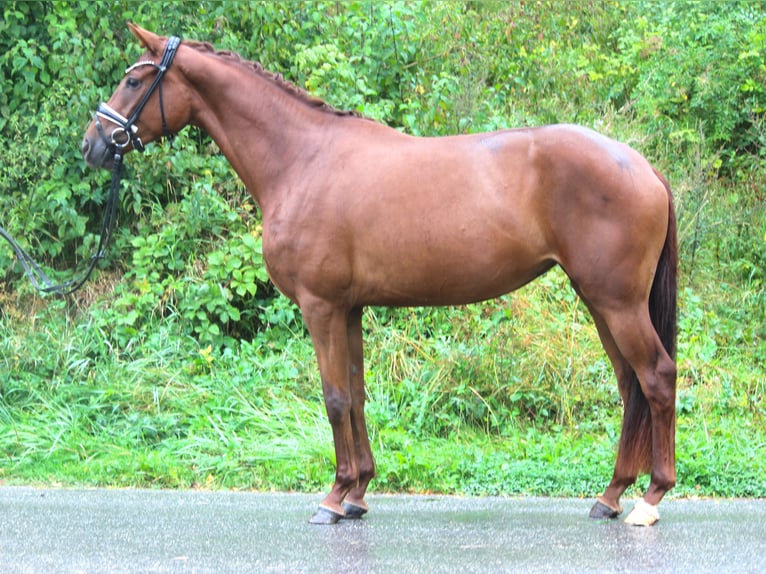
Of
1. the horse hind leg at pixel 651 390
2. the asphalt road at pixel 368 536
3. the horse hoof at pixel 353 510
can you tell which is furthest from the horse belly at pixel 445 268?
the asphalt road at pixel 368 536

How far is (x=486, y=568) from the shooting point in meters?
4.46

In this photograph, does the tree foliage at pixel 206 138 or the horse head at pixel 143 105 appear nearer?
the horse head at pixel 143 105

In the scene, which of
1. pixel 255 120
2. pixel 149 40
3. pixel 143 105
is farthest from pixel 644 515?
pixel 149 40

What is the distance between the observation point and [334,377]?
5777 millimetres

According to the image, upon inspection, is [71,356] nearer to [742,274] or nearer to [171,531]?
[171,531]

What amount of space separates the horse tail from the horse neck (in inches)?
79.6

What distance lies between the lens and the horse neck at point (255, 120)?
6.09 metres

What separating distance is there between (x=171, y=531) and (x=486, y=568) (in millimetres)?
1783

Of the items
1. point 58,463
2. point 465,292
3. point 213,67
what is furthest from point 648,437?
point 58,463

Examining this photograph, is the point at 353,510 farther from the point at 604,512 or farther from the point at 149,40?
the point at 149,40

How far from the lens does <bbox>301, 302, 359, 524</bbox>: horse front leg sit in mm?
5766

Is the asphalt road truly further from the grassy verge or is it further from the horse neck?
the horse neck

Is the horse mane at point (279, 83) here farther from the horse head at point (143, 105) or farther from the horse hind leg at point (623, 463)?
the horse hind leg at point (623, 463)

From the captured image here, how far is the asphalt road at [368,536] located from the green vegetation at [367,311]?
25.5 inches
